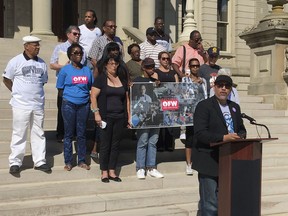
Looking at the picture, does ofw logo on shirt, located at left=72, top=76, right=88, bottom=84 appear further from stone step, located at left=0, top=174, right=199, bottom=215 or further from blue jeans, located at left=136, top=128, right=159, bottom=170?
stone step, located at left=0, top=174, right=199, bottom=215

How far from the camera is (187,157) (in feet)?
24.3

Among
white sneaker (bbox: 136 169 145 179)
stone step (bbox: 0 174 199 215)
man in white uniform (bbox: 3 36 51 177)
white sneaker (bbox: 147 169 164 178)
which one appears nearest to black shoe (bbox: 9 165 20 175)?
man in white uniform (bbox: 3 36 51 177)

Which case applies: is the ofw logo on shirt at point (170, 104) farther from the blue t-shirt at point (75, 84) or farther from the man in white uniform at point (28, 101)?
the man in white uniform at point (28, 101)

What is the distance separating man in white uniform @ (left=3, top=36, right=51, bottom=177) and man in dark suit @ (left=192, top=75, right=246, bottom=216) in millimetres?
2447

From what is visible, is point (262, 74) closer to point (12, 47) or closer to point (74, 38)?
point (74, 38)

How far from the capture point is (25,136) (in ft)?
21.5

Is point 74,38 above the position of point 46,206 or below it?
above

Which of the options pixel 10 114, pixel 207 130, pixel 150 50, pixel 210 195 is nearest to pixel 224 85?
pixel 207 130

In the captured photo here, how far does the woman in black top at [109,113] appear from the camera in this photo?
22.2ft

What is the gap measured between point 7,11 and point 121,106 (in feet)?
49.9

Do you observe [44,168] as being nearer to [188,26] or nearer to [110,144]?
[110,144]

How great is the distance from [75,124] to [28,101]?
79 cm

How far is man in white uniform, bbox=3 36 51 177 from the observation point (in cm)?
648

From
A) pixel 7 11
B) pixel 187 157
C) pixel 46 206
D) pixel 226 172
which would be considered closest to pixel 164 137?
pixel 187 157
